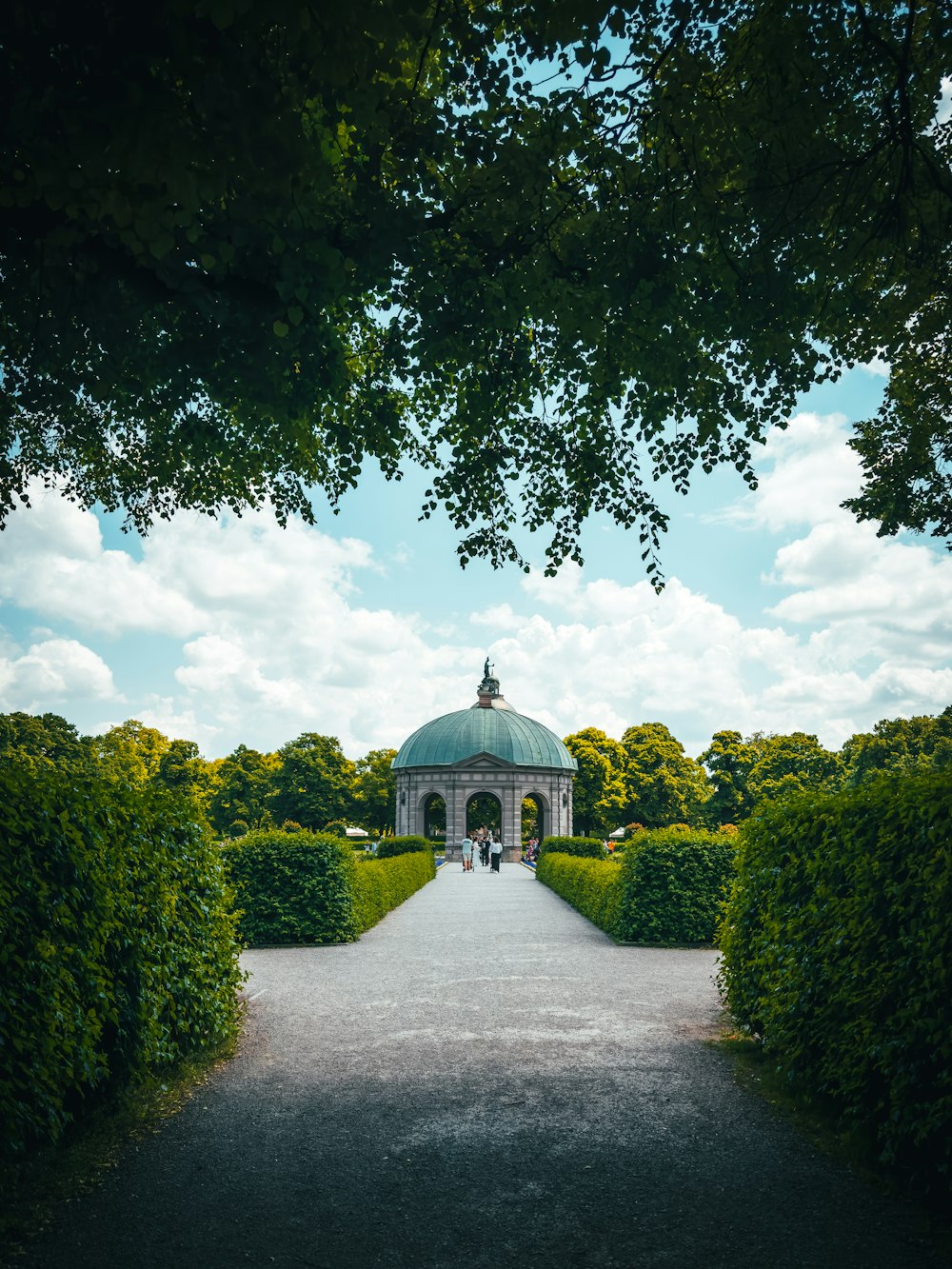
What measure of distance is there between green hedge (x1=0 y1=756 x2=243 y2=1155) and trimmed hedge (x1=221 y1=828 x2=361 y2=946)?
6.83 metres

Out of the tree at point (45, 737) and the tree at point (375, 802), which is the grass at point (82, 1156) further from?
the tree at point (375, 802)

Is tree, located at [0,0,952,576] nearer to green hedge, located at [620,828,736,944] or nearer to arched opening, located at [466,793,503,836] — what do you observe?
green hedge, located at [620,828,736,944]

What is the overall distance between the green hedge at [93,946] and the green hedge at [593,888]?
948 cm

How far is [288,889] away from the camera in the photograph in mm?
15078

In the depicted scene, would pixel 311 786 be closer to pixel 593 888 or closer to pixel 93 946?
pixel 593 888

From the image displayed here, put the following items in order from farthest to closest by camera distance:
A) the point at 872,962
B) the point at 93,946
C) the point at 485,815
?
the point at 485,815 < the point at 93,946 < the point at 872,962

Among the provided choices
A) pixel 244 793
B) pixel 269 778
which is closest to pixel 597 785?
pixel 269 778

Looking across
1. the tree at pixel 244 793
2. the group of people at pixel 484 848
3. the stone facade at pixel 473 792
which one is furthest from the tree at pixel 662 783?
the tree at pixel 244 793

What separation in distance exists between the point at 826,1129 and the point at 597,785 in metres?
59.7

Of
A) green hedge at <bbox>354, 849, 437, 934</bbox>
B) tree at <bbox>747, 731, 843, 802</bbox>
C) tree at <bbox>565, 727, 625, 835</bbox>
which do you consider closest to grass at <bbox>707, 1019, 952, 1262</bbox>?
green hedge at <bbox>354, 849, 437, 934</bbox>

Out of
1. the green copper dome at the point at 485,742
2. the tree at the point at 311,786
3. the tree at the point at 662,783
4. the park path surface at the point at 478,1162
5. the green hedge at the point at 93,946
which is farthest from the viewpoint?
the tree at the point at 662,783

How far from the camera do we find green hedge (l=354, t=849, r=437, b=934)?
16.7 meters

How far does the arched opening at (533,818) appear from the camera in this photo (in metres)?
56.0

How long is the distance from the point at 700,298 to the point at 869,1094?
605 cm
